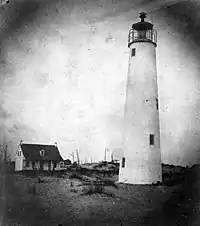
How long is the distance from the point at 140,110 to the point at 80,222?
1.47 metres

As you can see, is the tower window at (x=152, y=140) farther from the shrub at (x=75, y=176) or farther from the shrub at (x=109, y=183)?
the shrub at (x=75, y=176)

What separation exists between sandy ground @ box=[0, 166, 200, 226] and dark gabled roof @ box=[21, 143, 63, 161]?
0.24 metres

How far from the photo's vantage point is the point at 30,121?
609 cm

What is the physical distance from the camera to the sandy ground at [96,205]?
540 centimetres

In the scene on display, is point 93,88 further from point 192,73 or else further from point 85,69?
point 192,73

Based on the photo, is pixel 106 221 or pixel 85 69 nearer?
pixel 106 221

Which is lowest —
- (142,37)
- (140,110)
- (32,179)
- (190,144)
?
(32,179)

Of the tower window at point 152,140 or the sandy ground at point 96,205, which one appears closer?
the sandy ground at point 96,205

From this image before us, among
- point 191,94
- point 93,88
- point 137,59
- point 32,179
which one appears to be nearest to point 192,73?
point 191,94

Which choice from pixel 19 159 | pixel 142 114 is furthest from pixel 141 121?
pixel 19 159

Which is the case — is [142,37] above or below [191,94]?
above

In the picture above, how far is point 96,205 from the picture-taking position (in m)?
5.47

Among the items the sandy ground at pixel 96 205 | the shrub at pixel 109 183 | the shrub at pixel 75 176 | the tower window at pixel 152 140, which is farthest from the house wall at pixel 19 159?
the tower window at pixel 152 140

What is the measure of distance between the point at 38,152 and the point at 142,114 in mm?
1370
